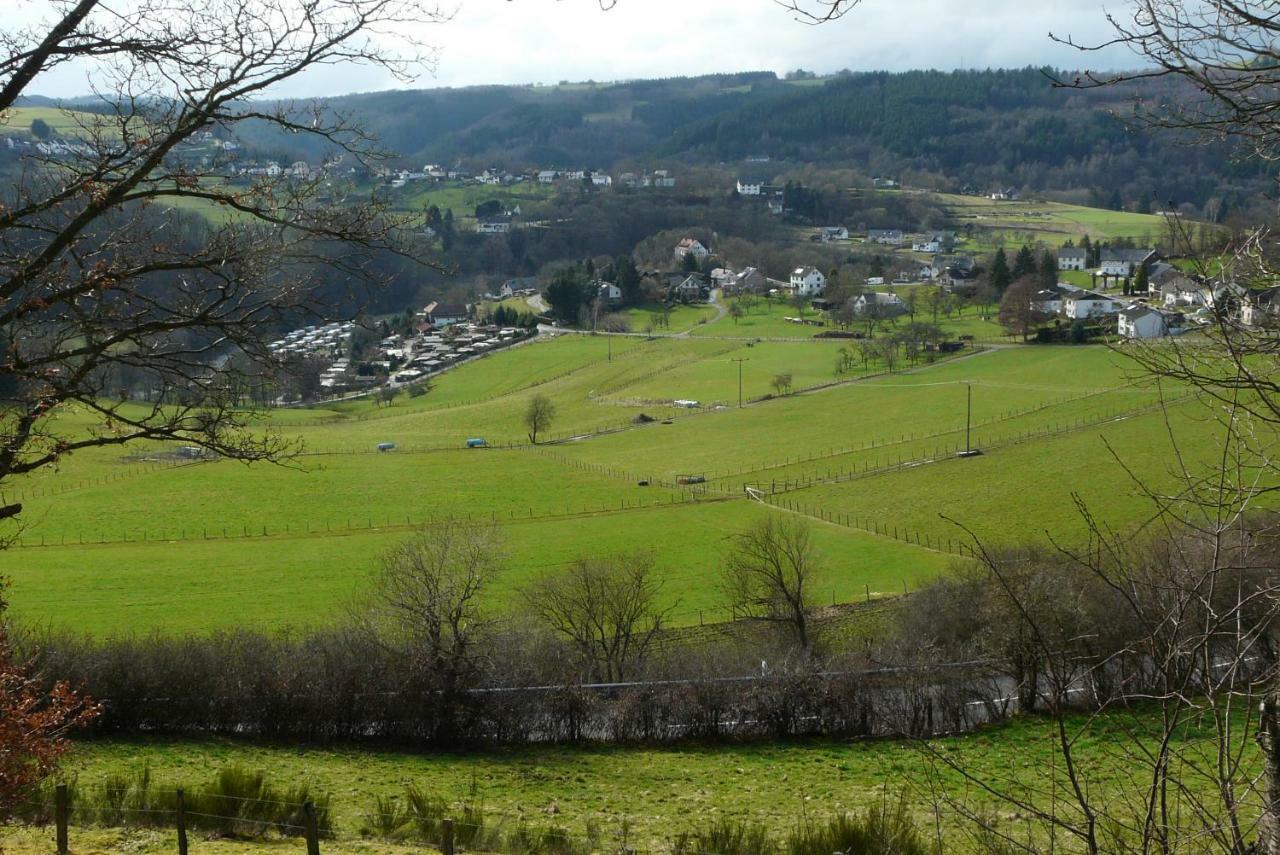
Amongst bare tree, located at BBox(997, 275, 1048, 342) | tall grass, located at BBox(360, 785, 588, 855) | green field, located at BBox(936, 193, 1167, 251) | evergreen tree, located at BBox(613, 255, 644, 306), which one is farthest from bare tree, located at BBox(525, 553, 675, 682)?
green field, located at BBox(936, 193, 1167, 251)

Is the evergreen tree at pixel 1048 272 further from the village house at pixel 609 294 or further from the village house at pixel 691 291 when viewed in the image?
the village house at pixel 609 294

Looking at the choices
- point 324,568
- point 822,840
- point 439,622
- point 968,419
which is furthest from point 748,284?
point 822,840

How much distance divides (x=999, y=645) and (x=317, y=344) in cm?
7130

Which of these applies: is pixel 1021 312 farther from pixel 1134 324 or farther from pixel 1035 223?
pixel 1035 223

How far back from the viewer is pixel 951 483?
3853 cm

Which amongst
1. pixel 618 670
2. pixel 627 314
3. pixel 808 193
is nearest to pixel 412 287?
pixel 627 314

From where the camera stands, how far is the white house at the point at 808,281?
100188 millimetres

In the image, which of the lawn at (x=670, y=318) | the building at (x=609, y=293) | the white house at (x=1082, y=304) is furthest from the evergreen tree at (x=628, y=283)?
the white house at (x=1082, y=304)

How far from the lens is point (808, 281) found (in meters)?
101

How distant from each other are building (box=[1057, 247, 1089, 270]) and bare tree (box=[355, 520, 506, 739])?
3402 inches

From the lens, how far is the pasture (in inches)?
1185

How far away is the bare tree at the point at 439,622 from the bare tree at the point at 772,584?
23.5 ft

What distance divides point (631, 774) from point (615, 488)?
26.4m

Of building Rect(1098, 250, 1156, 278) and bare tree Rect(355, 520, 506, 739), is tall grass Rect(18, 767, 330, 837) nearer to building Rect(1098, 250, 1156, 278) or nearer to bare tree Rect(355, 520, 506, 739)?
bare tree Rect(355, 520, 506, 739)
